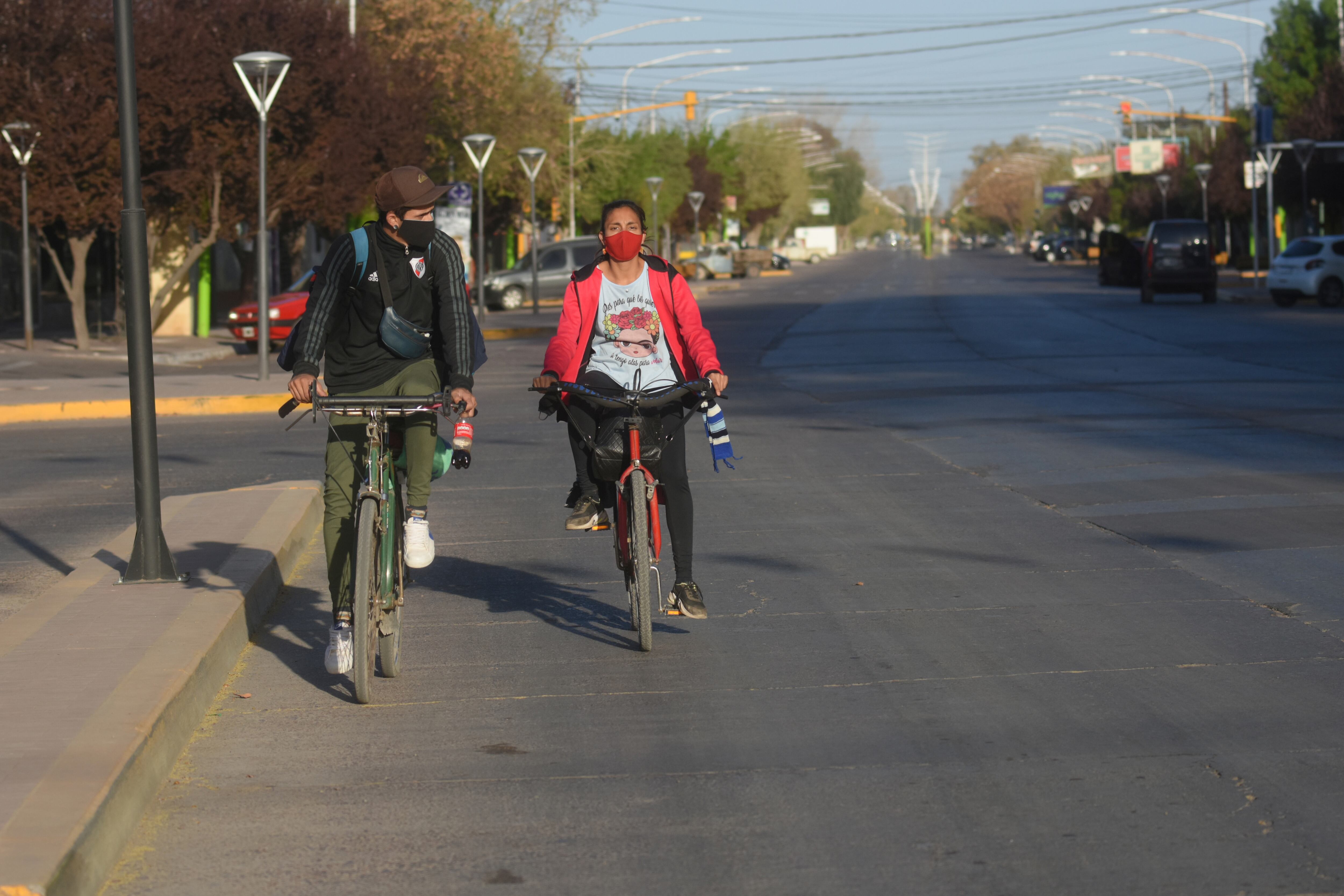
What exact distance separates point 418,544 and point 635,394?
1015 millimetres

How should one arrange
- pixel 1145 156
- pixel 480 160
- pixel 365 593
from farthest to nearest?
pixel 1145 156 < pixel 480 160 < pixel 365 593

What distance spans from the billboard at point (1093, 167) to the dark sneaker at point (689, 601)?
13244 centimetres

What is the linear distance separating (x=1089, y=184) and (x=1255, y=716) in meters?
117

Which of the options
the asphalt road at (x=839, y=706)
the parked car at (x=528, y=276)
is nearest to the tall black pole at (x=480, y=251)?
the parked car at (x=528, y=276)

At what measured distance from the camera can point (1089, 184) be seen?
117125 millimetres

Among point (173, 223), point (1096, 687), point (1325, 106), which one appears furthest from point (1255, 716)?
point (1325, 106)

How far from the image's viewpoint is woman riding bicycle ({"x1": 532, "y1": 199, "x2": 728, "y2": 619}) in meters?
6.44

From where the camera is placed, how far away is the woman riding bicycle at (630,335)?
21.1 ft

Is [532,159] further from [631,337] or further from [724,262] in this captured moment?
[724,262]

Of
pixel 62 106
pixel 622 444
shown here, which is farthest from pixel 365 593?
pixel 62 106

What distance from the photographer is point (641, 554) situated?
6312 mm

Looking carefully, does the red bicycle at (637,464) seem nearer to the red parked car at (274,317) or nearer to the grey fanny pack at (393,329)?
the grey fanny pack at (393,329)

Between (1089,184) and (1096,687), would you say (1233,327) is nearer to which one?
(1096,687)

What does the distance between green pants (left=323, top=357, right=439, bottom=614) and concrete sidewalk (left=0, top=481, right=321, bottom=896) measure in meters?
0.56
